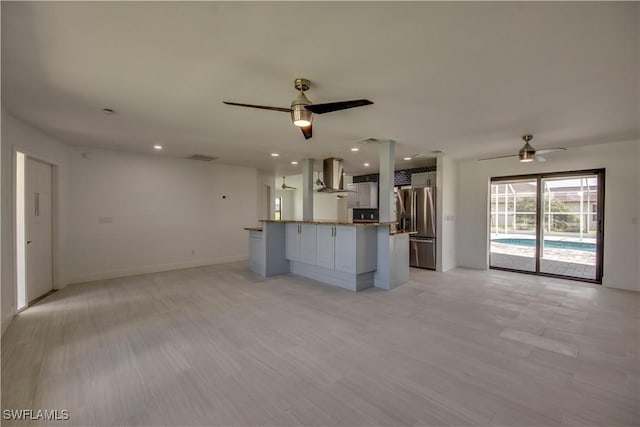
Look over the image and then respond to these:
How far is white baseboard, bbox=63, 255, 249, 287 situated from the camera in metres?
4.90

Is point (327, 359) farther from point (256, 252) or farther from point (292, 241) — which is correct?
point (256, 252)

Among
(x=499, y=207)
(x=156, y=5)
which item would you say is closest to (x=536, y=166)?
(x=499, y=207)

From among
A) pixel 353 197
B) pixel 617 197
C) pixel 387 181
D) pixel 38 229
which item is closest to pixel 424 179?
pixel 353 197

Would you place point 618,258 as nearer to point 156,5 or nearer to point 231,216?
point 156,5

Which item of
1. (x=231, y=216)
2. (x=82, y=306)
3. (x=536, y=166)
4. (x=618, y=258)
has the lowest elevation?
(x=82, y=306)

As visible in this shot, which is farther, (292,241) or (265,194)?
(265,194)

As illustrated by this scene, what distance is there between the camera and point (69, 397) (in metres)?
1.87

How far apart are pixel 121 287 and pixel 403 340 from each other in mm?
4638

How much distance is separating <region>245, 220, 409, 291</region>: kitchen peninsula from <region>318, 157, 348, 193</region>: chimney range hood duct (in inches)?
51.3

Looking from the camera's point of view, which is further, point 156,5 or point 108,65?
point 108,65

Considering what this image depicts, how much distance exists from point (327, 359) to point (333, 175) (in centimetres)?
418

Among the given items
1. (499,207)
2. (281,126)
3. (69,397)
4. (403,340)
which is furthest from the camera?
(499,207)

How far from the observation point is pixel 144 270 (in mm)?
5555

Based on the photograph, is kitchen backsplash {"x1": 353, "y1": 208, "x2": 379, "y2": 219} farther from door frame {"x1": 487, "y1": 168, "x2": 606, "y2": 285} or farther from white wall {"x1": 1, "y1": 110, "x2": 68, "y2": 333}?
white wall {"x1": 1, "y1": 110, "x2": 68, "y2": 333}
